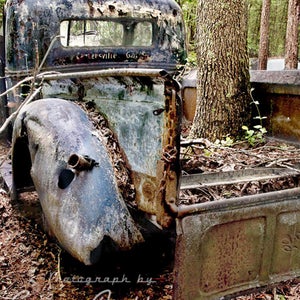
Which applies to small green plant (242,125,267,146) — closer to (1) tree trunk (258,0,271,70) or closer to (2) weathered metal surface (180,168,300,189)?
(2) weathered metal surface (180,168,300,189)

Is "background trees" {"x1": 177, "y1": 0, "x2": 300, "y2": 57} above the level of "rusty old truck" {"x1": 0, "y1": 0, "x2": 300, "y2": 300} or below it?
above

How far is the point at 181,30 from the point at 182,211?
9.19 ft

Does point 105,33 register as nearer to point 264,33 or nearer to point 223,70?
point 223,70

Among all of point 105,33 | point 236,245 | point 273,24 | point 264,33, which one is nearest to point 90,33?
point 105,33

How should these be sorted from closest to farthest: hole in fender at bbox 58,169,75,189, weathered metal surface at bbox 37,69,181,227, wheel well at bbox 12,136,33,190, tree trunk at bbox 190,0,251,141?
weathered metal surface at bbox 37,69,181,227 < hole in fender at bbox 58,169,75,189 < wheel well at bbox 12,136,33,190 < tree trunk at bbox 190,0,251,141

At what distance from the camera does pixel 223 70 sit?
384 cm

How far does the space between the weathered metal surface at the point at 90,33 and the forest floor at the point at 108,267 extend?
1161 mm

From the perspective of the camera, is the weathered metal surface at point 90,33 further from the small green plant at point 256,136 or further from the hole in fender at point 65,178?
the hole in fender at point 65,178

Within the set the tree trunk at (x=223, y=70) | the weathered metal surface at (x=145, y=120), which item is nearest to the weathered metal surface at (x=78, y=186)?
the weathered metal surface at (x=145, y=120)

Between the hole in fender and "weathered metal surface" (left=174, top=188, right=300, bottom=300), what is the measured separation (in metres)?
0.57

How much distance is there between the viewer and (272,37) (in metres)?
20.1

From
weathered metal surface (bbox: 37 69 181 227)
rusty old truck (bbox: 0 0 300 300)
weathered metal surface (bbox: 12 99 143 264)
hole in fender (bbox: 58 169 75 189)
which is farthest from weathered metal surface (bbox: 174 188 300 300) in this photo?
hole in fender (bbox: 58 169 75 189)

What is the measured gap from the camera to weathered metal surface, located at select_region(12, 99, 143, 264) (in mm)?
1712

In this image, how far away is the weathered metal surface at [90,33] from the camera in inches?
126
